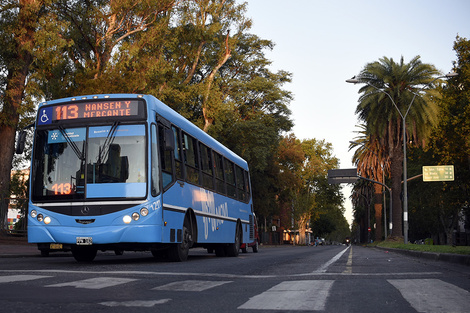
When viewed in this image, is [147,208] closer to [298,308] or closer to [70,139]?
[70,139]

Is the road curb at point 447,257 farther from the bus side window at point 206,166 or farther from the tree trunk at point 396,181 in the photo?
the tree trunk at point 396,181

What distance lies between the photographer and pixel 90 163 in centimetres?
1209

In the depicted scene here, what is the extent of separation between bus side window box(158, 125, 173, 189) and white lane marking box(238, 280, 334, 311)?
602 centimetres

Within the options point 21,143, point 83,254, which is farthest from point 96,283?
point 83,254

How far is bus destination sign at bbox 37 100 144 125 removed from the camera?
12383 millimetres

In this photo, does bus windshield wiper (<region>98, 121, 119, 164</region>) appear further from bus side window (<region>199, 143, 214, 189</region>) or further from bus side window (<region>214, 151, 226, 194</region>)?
bus side window (<region>214, 151, 226, 194</region>)

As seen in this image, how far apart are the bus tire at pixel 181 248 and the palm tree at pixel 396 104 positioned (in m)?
25.5

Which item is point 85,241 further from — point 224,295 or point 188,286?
point 224,295

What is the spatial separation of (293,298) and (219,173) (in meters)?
11.8

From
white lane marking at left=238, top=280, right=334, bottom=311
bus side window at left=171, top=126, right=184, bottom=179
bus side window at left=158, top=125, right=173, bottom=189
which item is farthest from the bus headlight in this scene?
white lane marking at left=238, top=280, right=334, bottom=311

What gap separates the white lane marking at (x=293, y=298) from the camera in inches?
189

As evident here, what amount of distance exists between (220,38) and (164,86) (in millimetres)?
6451

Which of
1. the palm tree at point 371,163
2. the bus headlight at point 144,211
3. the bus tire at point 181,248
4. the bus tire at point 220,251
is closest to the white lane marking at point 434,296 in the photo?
the bus headlight at point 144,211

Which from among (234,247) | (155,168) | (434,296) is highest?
(155,168)
